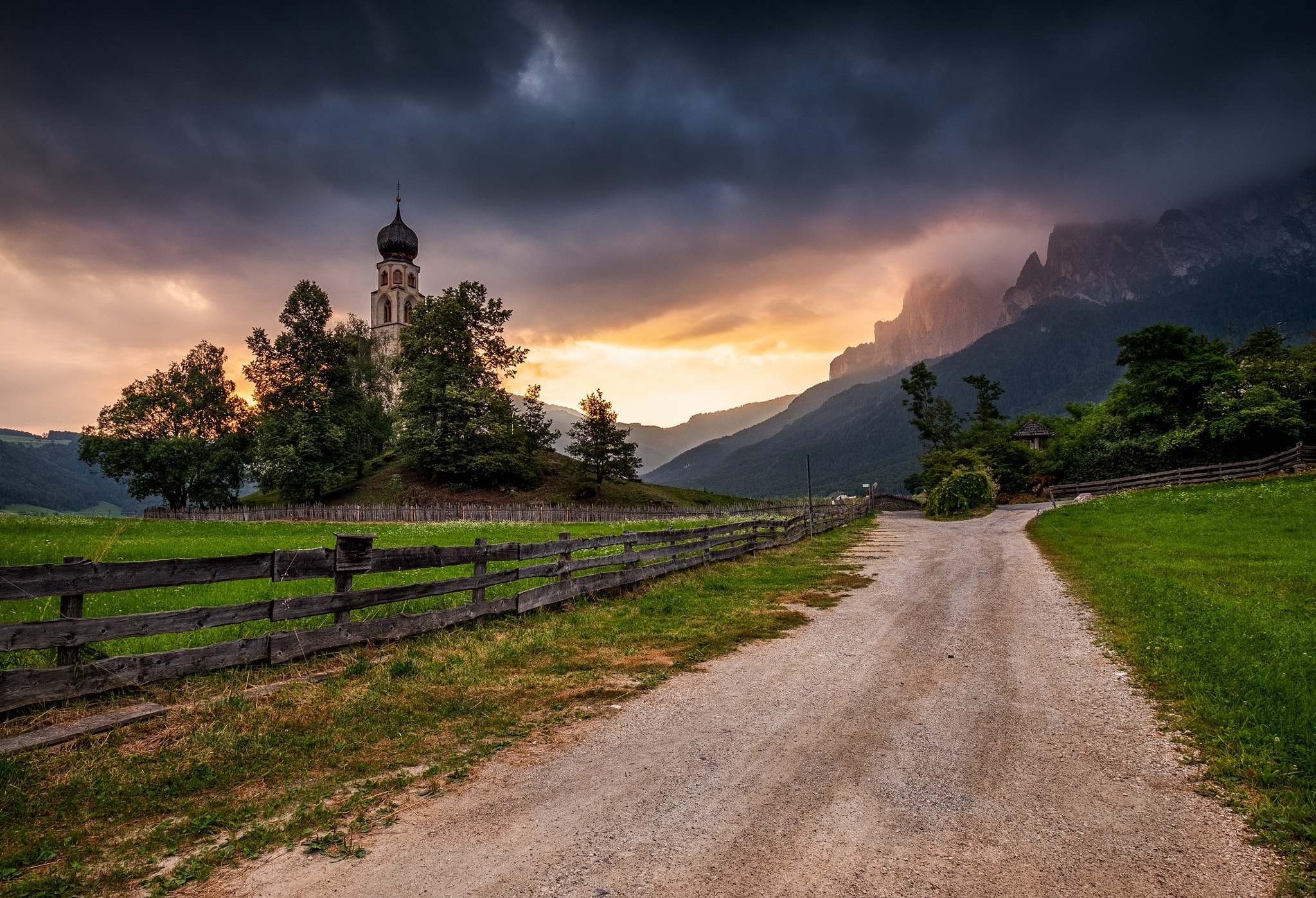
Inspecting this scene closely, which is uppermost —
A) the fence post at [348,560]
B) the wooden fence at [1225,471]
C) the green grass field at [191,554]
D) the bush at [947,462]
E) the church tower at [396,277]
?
the church tower at [396,277]

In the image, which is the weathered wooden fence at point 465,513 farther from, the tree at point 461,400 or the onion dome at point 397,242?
the onion dome at point 397,242

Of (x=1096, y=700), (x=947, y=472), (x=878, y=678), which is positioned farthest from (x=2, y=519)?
(x=947, y=472)

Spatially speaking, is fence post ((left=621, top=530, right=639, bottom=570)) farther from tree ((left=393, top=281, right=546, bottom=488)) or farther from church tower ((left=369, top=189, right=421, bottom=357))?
church tower ((left=369, top=189, right=421, bottom=357))

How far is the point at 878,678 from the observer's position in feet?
23.7

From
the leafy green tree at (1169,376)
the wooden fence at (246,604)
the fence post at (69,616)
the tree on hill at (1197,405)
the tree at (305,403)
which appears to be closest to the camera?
the wooden fence at (246,604)

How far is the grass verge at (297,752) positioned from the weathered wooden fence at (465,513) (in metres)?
38.0

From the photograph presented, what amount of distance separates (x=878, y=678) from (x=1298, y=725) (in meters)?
3.59

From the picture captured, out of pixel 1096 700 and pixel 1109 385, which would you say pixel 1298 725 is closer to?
pixel 1096 700

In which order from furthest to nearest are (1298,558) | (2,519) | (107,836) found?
(2,519) < (1298,558) < (107,836)

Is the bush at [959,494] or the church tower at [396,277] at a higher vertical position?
the church tower at [396,277]

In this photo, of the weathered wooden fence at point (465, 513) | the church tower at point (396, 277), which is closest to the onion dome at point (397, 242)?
the church tower at point (396, 277)

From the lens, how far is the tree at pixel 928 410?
85.2m

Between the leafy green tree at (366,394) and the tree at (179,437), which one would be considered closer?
the tree at (179,437)

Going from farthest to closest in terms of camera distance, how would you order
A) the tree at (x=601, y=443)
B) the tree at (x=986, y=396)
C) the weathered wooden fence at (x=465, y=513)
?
the tree at (x=986, y=396) < the tree at (x=601, y=443) < the weathered wooden fence at (x=465, y=513)
